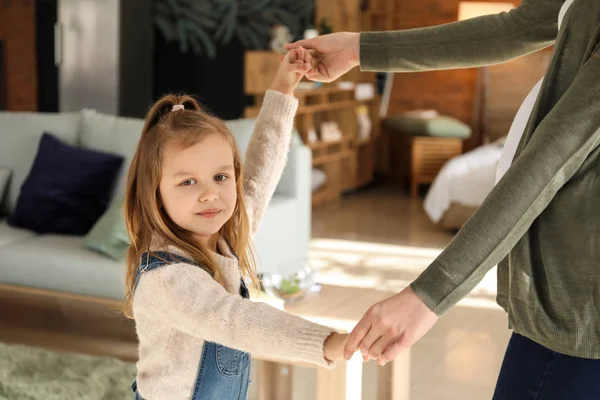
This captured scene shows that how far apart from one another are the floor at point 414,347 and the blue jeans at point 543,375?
6.59 feet

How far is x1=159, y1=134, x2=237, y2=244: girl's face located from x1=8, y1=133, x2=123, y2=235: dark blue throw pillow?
2.64 meters

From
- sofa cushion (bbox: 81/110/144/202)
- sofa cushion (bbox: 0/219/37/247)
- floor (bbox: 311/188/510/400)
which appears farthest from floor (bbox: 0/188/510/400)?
sofa cushion (bbox: 81/110/144/202)

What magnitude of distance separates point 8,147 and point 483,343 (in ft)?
8.20

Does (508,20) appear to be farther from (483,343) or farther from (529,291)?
(483,343)

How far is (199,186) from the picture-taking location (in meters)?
1.48

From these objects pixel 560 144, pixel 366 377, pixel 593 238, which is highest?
pixel 560 144

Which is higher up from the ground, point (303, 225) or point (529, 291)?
point (529, 291)

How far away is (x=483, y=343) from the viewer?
3.99 metres

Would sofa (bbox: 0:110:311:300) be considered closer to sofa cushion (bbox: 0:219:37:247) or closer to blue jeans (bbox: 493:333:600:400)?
sofa cushion (bbox: 0:219:37:247)

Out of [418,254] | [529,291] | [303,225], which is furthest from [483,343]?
[529,291]

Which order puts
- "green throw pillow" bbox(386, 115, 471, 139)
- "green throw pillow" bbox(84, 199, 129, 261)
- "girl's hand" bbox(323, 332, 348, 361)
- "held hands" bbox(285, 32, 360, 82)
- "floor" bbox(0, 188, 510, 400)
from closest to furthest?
"girl's hand" bbox(323, 332, 348, 361) < "held hands" bbox(285, 32, 360, 82) < "floor" bbox(0, 188, 510, 400) < "green throw pillow" bbox(84, 199, 129, 261) < "green throw pillow" bbox(386, 115, 471, 139)

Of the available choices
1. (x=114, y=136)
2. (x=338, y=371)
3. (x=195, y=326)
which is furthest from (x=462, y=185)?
(x=195, y=326)

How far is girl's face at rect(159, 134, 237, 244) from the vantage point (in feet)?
4.85

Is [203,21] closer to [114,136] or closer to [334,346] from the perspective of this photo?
[114,136]
